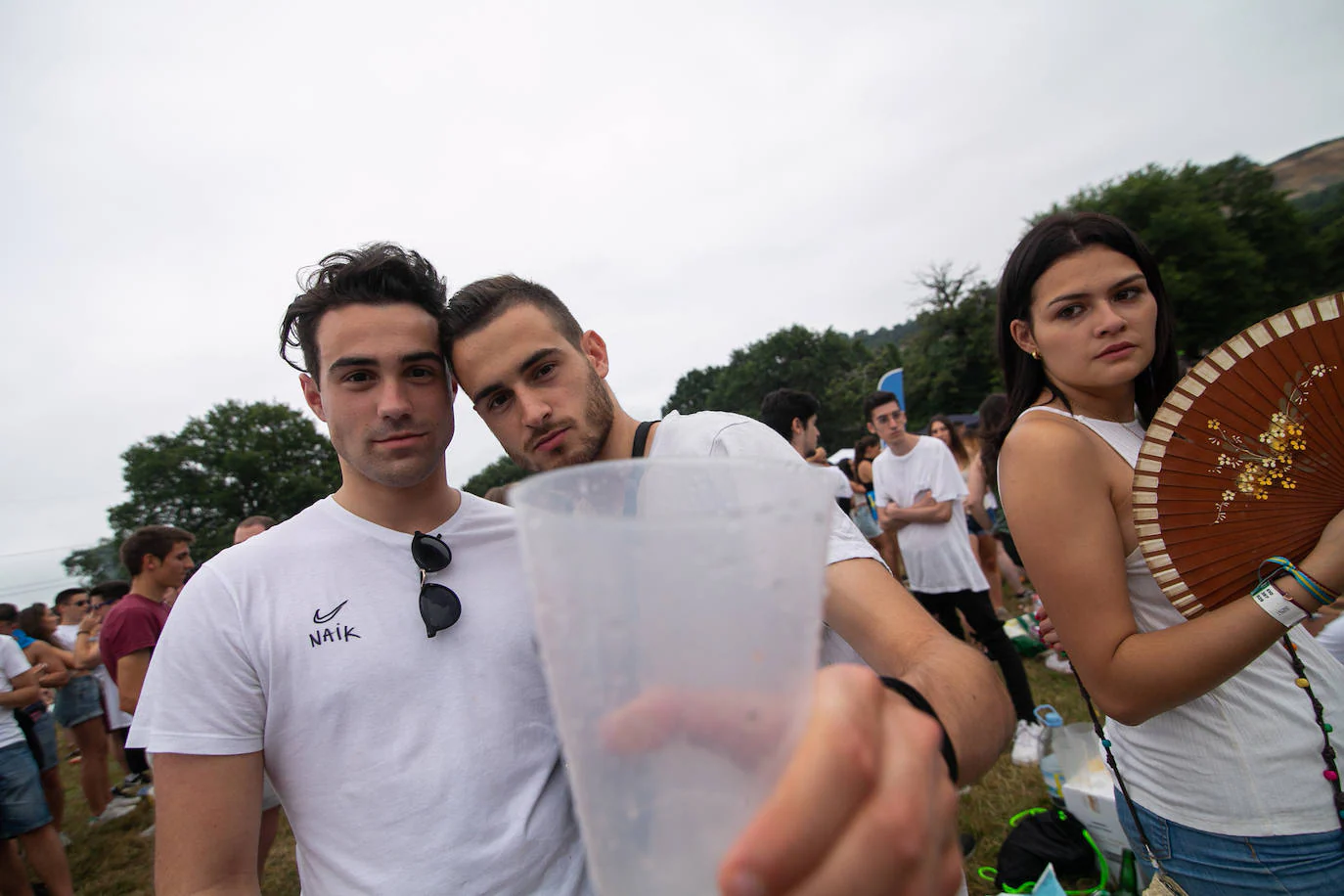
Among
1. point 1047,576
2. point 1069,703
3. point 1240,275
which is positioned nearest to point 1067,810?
point 1069,703

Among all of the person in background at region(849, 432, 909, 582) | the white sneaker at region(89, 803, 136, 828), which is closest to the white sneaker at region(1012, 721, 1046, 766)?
the person in background at region(849, 432, 909, 582)

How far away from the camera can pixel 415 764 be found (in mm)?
1432

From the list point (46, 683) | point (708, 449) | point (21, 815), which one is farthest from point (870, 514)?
point (46, 683)

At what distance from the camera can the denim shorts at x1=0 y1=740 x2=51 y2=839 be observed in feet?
14.9

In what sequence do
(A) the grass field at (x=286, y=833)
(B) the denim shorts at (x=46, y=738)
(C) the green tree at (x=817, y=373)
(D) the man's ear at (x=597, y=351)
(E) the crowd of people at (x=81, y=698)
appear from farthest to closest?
(C) the green tree at (x=817, y=373) → (B) the denim shorts at (x=46, y=738) → (E) the crowd of people at (x=81, y=698) → (A) the grass field at (x=286, y=833) → (D) the man's ear at (x=597, y=351)

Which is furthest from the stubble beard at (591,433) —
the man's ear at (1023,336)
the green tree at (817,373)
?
the green tree at (817,373)

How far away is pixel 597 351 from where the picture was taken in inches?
88.4

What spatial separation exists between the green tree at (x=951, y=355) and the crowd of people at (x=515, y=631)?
37.1m

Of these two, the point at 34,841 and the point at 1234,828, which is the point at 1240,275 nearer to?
the point at 1234,828

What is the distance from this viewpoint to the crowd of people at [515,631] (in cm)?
137

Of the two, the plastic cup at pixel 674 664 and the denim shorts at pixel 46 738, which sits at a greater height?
the plastic cup at pixel 674 664

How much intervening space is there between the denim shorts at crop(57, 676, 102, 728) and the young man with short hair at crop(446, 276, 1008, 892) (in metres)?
8.30

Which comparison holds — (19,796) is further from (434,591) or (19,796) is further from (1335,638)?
(1335,638)

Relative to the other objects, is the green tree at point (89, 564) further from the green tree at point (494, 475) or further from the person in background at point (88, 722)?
the person in background at point (88, 722)
